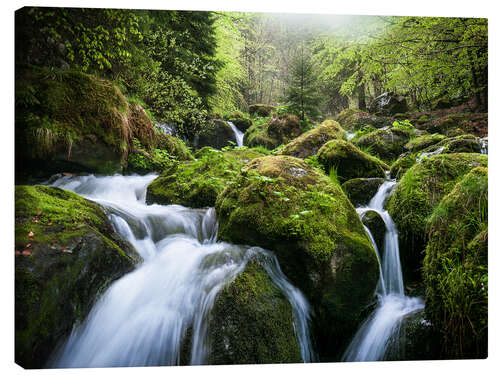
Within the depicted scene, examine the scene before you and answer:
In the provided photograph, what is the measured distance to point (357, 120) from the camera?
25.2 ft

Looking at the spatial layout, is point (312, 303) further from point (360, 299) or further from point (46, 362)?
point (46, 362)

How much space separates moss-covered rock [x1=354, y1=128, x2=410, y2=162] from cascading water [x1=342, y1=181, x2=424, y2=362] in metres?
3.32

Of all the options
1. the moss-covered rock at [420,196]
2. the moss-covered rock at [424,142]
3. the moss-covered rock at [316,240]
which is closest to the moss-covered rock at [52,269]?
the moss-covered rock at [316,240]

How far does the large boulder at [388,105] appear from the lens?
7.59 m

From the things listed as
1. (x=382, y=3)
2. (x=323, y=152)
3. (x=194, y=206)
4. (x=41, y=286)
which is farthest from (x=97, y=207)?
(x=323, y=152)

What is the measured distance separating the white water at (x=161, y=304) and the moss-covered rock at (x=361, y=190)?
1873mm

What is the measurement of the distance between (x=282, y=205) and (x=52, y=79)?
2.67 meters

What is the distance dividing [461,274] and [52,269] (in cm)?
257

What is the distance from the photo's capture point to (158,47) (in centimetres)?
392

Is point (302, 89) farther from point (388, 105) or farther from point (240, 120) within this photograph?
point (388, 105)

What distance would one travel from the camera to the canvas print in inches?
66.3

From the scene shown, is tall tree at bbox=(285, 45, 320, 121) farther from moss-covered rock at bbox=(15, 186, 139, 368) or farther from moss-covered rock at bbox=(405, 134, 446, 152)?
moss-covered rock at bbox=(15, 186, 139, 368)

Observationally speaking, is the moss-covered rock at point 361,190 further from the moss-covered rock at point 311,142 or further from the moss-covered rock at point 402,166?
the moss-covered rock at point 311,142

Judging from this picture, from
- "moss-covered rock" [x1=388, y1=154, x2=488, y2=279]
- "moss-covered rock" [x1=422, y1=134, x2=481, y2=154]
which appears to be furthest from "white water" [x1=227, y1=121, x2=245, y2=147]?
"moss-covered rock" [x1=388, y1=154, x2=488, y2=279]
